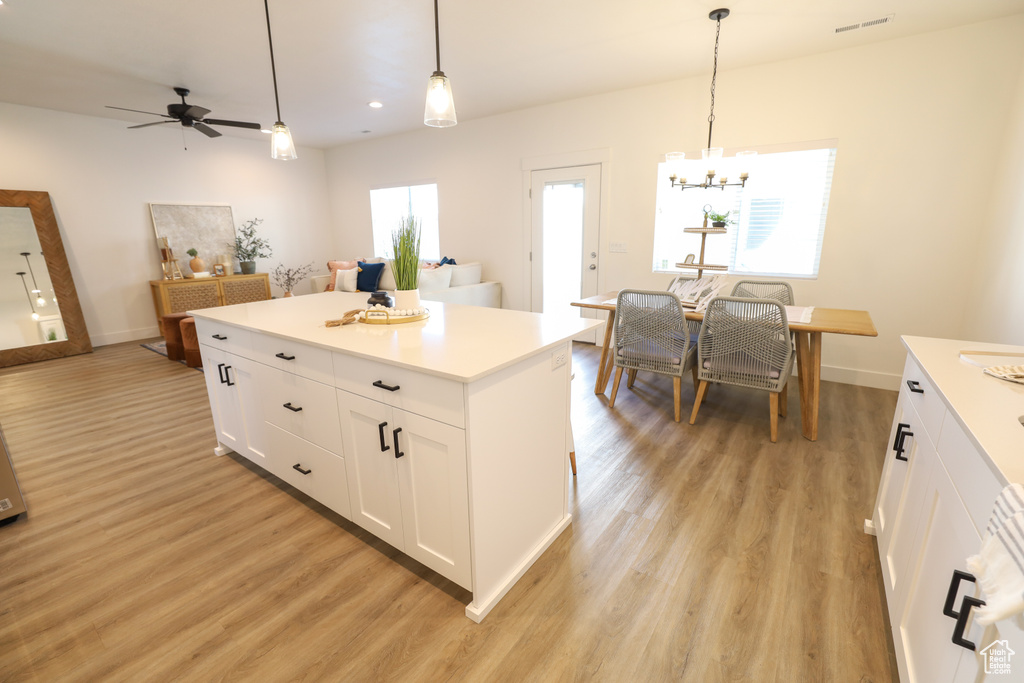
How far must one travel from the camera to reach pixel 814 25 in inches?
115

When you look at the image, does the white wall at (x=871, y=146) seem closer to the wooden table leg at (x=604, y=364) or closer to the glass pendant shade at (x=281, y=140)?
the wooden table leg at (x=604, y=364)

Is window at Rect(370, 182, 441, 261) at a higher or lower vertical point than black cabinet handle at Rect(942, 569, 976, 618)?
higher

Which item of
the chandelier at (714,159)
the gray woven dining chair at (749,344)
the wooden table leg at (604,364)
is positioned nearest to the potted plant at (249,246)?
the wooden table leg at (604,364)

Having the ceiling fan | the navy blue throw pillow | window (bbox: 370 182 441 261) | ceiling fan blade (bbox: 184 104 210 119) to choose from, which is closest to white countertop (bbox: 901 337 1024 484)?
the ceiling fan

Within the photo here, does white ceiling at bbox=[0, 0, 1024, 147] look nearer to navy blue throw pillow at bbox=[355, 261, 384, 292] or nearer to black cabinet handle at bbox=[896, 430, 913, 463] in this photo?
navy blue throw pillow at bbox=[355, 261, 384, 292]

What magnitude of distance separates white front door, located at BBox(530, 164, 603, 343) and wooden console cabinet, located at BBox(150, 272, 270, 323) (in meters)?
4.10

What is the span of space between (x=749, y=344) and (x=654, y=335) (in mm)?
580

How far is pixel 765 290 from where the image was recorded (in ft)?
11.1

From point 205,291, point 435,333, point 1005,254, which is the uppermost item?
point 1005,254

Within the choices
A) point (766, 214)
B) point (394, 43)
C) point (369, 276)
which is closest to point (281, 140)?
point (394, 43)

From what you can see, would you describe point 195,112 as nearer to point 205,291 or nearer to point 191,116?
point 191,116

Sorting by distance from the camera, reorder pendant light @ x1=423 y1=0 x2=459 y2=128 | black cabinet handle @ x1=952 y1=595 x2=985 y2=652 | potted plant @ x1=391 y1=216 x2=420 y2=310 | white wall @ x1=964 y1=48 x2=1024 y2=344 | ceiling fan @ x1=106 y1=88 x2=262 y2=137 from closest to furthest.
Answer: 1. black cabinet handle @ x1=952 y1=595 x2=985 y2=652
2. pendant light @ x1=423 y1=0 x2=459 y2=128
3. potted plant @ x1=391 y1=216 x2=420 y2=310
4. white wall @ x1=964 y1=48 x2=1024 y2=344
5. ceiling fan @ x1=106 y1=88 x2=262 y2=137

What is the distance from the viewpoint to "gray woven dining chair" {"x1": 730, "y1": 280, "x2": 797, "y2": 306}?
10.8ft

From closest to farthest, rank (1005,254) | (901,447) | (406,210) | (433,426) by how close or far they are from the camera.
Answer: (433,426), (901,447), (1005,254), (406,210)
